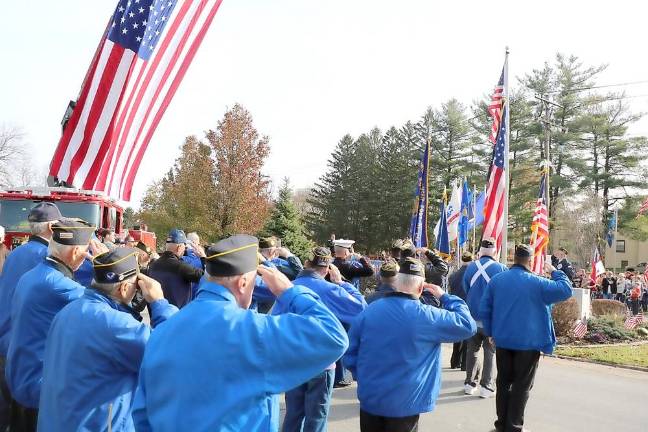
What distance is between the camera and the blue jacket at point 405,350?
4395 millimetres

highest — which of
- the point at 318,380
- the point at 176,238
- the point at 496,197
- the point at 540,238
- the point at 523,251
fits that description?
the point at 496,197

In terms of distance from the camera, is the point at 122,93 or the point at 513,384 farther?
the point at 513,384

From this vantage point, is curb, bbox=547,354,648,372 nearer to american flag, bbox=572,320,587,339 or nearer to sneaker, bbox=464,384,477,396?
american flag, bbox=572,320,587,339

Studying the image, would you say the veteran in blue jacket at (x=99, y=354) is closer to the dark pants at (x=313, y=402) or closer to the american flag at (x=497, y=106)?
the dark pants at (x=313, y=402)

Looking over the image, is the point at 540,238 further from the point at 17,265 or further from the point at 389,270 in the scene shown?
the point at 17,265

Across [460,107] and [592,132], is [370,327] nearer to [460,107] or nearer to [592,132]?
[592,132]

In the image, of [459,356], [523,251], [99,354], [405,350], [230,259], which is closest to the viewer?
[230,259]

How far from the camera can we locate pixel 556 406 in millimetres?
8273

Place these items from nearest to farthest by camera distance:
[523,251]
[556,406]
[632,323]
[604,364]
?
[523,251] → [556,406] → [604,364] → [632,323]

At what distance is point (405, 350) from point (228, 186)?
2945 cm

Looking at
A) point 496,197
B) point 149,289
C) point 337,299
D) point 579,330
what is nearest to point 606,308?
point 579,330

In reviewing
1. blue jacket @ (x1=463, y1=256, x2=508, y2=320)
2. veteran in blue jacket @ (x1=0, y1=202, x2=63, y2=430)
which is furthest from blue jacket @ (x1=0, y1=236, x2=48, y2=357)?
blue jacket @ (x1=463, y1=256, x2=508, y2=320)

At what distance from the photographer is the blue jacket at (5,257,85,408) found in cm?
386

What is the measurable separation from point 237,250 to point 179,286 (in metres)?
5.28
